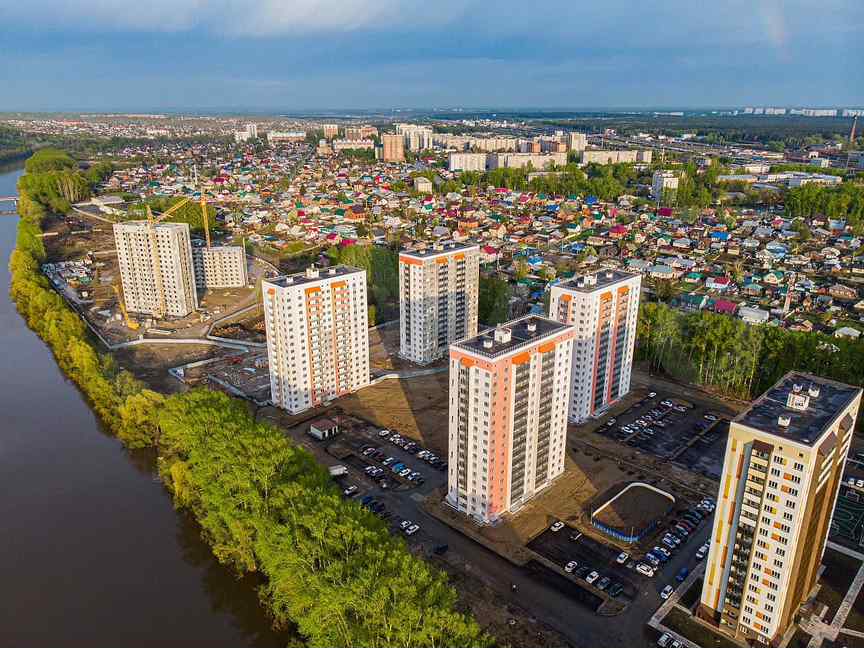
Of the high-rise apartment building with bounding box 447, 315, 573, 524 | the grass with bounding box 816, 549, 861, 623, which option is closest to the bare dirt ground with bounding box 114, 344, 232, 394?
the high-rise apartment building with bounding box 447, 315, 573, 524

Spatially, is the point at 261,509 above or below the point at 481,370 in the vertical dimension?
below

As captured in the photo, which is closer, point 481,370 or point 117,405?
point 481,370

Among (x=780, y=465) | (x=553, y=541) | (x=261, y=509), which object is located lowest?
(x=553, y=541)

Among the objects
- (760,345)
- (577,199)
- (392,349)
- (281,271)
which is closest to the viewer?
(760,345)

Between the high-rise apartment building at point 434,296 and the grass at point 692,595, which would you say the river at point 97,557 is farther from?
the high-rise apartment building at point 434,296

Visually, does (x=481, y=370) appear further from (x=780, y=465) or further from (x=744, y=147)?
(x=744, y=147)

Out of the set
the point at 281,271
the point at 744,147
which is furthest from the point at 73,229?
the point at 744,147

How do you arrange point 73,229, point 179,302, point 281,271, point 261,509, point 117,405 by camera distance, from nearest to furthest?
point 261,509 < point 117,405 < point 179,302 < point 281,271 < point 73,229
